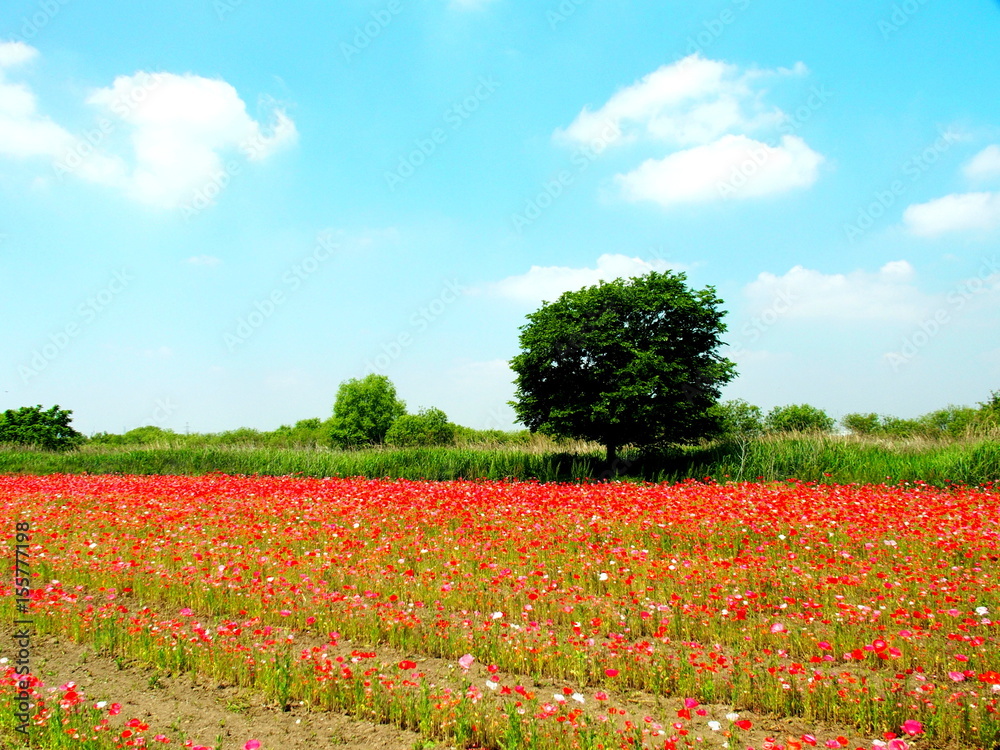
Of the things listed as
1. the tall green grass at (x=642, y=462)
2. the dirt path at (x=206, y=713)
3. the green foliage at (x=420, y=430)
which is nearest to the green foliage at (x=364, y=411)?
the green foliage at (x=420, y=430)

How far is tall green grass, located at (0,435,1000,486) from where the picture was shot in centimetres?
1583

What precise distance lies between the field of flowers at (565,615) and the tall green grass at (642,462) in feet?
10.9

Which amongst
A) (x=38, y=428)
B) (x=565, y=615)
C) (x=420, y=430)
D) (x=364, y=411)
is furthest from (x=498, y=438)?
(x=38, y=428)

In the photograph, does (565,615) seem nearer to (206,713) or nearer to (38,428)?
(206,713)

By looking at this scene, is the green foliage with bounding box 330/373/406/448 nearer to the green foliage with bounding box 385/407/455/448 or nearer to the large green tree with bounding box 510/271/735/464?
the green foliage with bounding box 385/407/455/448

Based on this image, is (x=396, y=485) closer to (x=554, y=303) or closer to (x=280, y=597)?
(x=554, y=303)

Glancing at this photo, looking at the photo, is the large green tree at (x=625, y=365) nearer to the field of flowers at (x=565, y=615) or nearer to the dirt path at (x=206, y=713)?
the field of flowers at (x=565, y=615)

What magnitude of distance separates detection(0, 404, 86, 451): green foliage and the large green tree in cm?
3474

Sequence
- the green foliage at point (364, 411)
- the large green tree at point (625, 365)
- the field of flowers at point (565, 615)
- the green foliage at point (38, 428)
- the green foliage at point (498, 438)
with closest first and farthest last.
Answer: the field of flowers at point (565, 615)
the large green tree at point (625, 365)
the green foliage at point (498, 438)
the green foliage at point (38, 428)
the green foliage at point (364, 411)

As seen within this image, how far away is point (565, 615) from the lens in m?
6.87

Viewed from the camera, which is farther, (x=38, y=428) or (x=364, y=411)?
(x=364, y=411)

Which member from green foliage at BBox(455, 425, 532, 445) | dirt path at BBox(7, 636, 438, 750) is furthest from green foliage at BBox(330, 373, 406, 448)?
dirt path at BBox(7, 636, 438, 750)

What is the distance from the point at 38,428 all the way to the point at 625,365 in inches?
1541

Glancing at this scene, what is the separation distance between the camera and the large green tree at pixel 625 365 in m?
17.8
